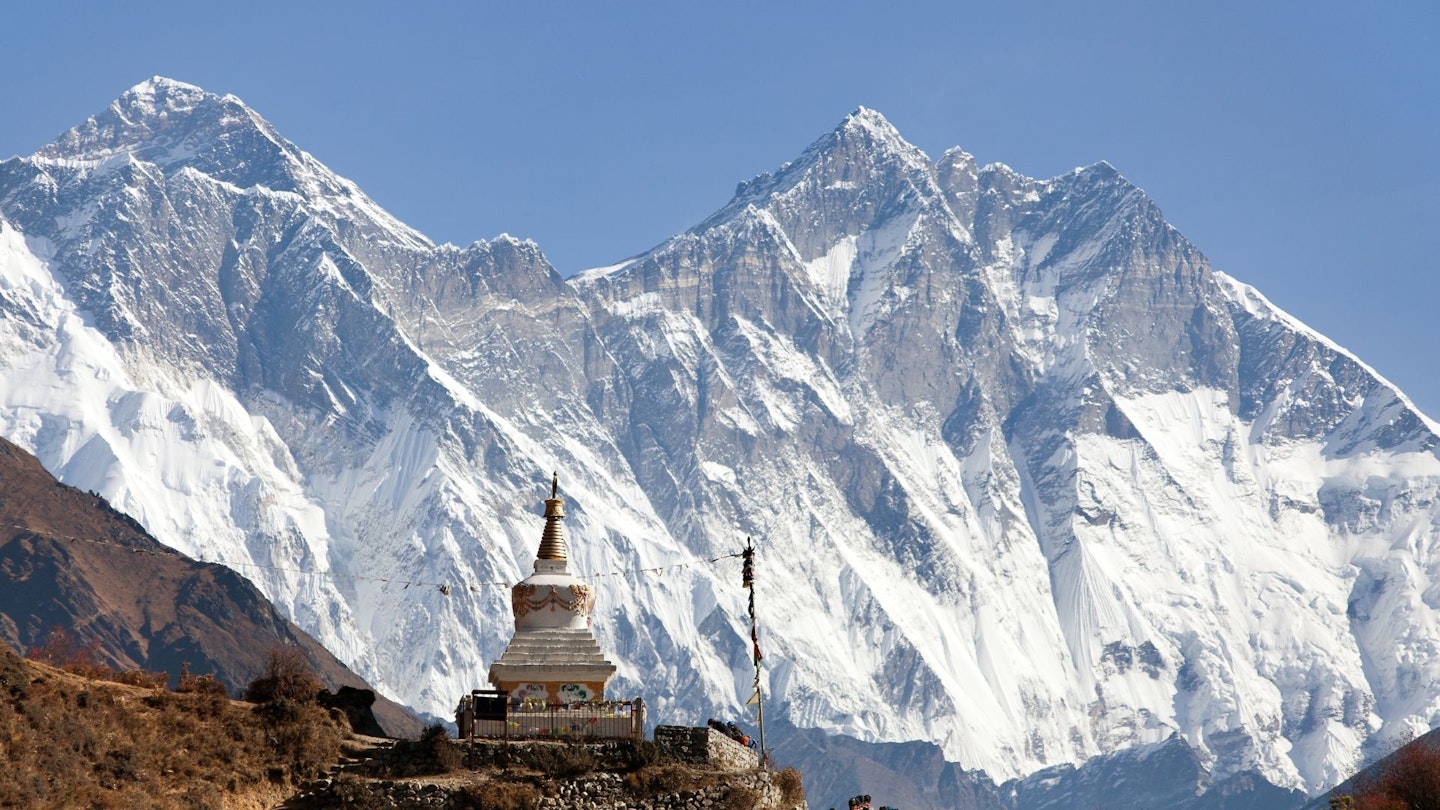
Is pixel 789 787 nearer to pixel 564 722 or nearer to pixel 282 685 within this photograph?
pixel 564 722

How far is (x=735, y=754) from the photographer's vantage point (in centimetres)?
7044

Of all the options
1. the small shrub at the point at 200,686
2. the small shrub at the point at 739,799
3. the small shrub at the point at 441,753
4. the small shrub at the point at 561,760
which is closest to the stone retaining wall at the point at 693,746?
the small shrub at the point at 739,799

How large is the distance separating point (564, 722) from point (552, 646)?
29.2 feet

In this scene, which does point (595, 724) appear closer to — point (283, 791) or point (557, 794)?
point (557, 794)

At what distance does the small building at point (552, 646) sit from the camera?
3000 inches

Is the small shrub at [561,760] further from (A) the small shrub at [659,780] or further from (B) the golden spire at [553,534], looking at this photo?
(B) the golden spire at [553,534]

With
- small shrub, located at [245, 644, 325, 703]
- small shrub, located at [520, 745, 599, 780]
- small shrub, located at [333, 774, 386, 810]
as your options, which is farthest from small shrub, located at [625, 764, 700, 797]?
small shrub, located at [245, 644, 325, 703]

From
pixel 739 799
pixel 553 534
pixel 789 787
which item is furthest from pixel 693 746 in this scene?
pixel 553 534

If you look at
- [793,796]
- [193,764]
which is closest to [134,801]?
[193,764]

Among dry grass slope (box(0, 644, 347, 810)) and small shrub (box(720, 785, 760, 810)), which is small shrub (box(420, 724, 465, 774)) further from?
small shrub (box(720, 785, 760, 810))

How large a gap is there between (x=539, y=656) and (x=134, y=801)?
58.6 ft

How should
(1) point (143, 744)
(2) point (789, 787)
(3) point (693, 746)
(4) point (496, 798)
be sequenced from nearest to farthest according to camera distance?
(4) point (496, 798)
(1) point (143, 744)
(3) point (693, 746)
(2) point (789, 787)

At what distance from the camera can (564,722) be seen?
226 feet

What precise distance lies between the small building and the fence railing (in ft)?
11.4
